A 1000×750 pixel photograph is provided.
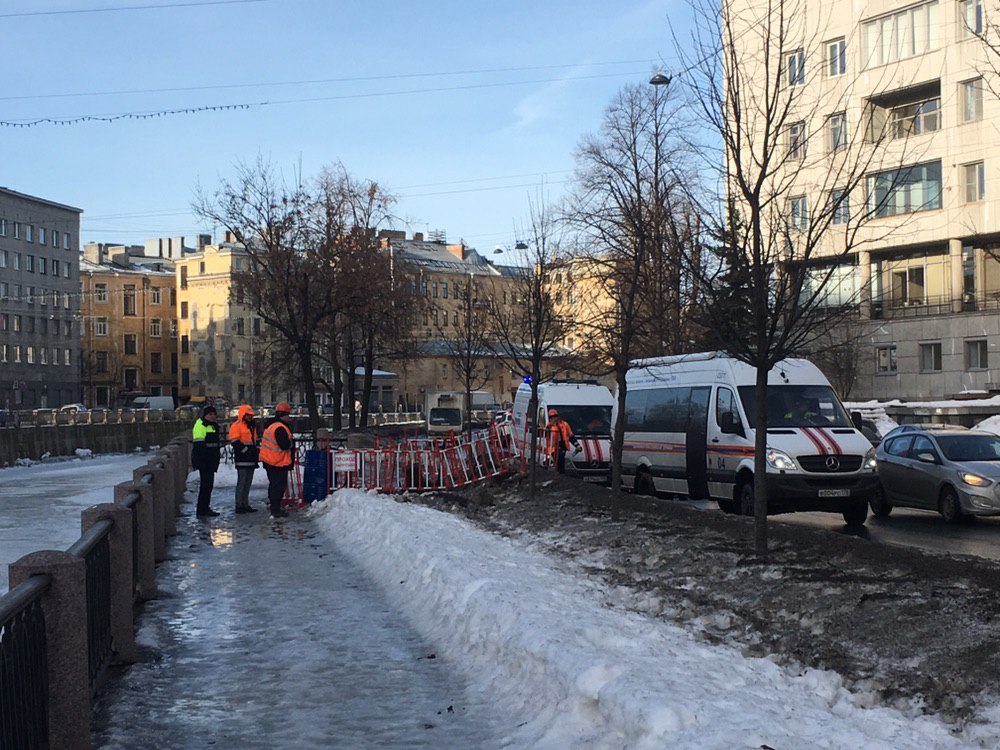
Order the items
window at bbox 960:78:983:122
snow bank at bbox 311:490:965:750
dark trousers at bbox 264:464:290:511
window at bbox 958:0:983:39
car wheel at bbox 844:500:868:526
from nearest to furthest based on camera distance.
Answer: snow bank at bbox 311:490:965:750
car wheel at bbox 844:500:868:526
dark trousers at bbox 264:464:290:511
window at bbox 958:0:983:39
window at bbox 960:78:983:122

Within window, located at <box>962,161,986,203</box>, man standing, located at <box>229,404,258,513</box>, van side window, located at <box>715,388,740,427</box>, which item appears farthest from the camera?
window, located at <box>962,161,986,203</box>

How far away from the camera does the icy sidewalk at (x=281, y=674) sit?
23.4 feet

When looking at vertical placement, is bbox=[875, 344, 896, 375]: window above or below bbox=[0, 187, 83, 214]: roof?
below

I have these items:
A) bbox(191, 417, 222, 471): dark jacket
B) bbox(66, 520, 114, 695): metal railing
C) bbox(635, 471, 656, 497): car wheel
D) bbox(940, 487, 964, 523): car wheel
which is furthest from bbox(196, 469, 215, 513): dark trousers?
bbox(66, 520, 114, 695): metal railing

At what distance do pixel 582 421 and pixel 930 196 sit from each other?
26214mm

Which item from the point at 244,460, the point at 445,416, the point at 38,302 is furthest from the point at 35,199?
the point at 244,460

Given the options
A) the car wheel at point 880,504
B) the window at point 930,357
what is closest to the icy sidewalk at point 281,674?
the car wheel at point 880,504

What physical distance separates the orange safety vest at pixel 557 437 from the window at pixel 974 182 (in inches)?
1112

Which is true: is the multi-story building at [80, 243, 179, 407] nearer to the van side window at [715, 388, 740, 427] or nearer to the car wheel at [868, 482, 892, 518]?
the van side window at [715, 388, 740, 427]

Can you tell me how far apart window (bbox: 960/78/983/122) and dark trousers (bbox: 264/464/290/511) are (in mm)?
36677

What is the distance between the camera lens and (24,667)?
205 inches

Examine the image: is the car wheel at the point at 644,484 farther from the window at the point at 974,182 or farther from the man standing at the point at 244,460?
the window at the point at 974,182

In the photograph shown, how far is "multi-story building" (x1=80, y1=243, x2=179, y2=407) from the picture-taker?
122 meters

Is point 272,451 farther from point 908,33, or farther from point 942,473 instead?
point 908,33
